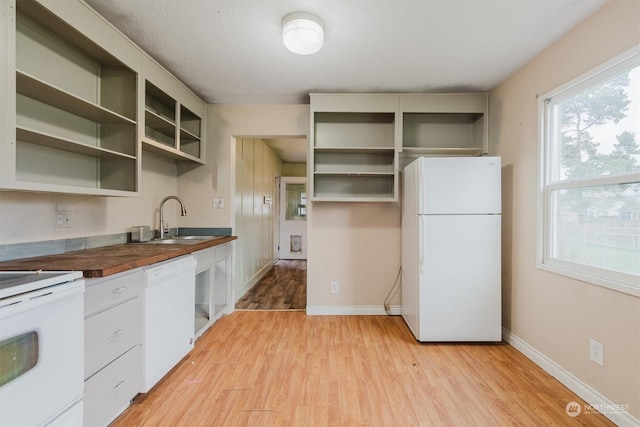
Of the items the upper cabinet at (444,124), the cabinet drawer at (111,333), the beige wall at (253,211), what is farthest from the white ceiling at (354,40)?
the cabinet drawer at (111,333)

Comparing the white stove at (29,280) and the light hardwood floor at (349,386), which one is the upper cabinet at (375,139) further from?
the white stove at (29,280)

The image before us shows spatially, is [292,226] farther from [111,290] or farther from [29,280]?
[29,280]

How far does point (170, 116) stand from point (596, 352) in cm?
372

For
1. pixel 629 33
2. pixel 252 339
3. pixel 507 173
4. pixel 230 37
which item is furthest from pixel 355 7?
pixel 252 339

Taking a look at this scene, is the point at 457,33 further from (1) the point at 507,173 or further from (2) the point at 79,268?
(2) the point at 79,268

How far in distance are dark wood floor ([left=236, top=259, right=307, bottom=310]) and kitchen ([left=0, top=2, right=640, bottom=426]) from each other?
545 millimetres

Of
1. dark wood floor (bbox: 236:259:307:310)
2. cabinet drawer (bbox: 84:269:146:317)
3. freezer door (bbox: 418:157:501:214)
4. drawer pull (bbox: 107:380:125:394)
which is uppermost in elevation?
freezer door (bbox: 418:157:501:214)

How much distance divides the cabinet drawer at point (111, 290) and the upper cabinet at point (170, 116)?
1.06 metres

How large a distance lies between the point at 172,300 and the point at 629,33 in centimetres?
313

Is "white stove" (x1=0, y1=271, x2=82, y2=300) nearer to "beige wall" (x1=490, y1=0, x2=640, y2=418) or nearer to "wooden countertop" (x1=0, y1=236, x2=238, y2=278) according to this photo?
"wooden countertop" (x1=0, y1=236, x2=238, y2=278)

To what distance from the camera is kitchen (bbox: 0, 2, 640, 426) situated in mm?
1510

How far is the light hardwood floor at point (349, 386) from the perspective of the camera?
1.49 m

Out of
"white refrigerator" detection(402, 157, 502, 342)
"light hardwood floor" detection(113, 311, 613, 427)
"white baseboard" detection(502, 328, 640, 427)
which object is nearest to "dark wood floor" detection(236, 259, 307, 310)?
"light hardwood floor" detection(113, 311, 613, 427)

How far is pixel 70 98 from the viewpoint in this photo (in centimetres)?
149
